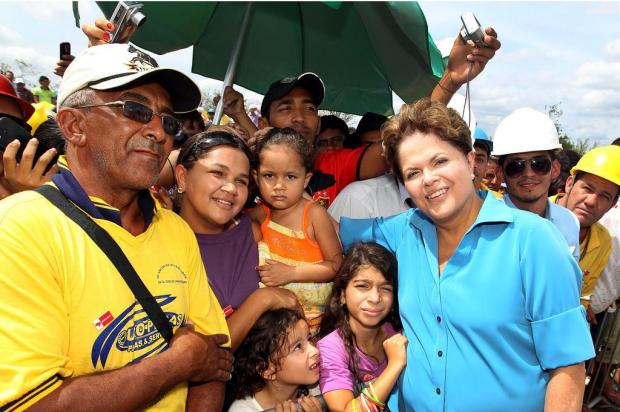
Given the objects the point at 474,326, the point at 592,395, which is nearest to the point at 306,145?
the point at 474,326

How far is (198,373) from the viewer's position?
6.20ft

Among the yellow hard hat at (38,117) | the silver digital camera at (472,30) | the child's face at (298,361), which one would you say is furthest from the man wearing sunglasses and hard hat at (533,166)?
the yellow hard hat at (38,117)

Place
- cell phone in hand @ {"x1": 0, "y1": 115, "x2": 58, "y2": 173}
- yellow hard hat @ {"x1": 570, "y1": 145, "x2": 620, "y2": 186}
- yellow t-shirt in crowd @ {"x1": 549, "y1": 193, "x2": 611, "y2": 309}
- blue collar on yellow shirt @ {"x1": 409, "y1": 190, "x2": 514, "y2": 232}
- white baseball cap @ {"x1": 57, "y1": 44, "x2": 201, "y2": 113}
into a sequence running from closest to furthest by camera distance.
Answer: white baseball cap @ {"x1": 57, "y1": 44, "x2": 201, "y2": 113}
blue collar on yellow shirt @ {"x1": 409, "y1": 190, "x2": 514, "y2": 232}
cell phone in hand @ {"x1": 0, "y1": 115, "x2": 58, "y2": 173}
yellow hard hat @ {"x1": 570, "y1": 145, "x2": 620, "y2": 186}
yellow t-shirt in crowd @ {"x1": 549, "y1": 193, "x2": 611, "y2": 309}

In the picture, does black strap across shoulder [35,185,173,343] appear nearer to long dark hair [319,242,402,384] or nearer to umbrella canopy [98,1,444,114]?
long dark hair [319,242,402,384]

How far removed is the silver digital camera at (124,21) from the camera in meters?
2.72

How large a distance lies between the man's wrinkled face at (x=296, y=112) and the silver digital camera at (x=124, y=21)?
1161 mm

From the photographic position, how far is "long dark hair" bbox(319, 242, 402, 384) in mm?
2736

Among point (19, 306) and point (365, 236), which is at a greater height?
point (365, 236)

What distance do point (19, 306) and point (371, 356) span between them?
1971 millimetres

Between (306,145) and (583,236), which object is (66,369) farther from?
(583,236)

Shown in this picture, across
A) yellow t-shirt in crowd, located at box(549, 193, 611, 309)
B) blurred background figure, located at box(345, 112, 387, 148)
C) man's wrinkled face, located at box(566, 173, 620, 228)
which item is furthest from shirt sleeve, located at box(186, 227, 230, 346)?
yellow t-shirt in crowd, located at box(549, 193, 611, 309)

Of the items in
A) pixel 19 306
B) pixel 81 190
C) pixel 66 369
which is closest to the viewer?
pixel 19 306

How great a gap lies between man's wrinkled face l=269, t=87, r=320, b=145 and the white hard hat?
1647mm

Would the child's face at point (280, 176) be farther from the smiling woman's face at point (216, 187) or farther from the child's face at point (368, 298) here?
the child's face at point (368, 298)
